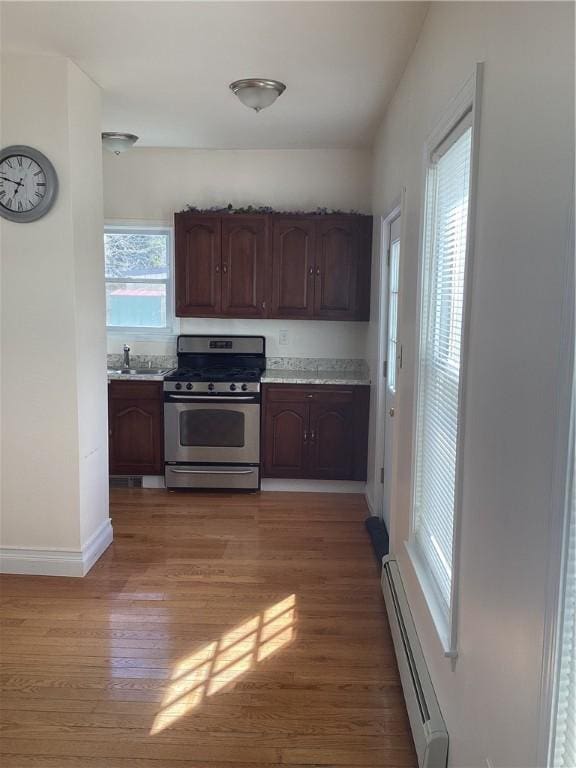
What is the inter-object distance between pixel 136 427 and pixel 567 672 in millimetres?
4040

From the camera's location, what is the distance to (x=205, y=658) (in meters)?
2.58

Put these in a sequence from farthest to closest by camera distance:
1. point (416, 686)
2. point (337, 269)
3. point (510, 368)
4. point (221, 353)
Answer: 1. point (221, 353)
2. point (337, 269)
3. point (416, 686)
4. point (510, 368)

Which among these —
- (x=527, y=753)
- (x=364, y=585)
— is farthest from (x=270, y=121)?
(x=527, y=753)

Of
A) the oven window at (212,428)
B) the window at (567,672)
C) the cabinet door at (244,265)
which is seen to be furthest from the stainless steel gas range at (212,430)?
the window at (567,672)

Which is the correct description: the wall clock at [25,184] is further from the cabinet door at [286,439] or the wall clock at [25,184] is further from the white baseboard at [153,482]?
the white baseboard at [153,482]

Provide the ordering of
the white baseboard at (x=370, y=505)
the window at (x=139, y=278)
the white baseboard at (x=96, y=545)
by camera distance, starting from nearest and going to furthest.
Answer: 1. the white baseboard at (x=96, y=545)
2. the white baseboard at (x=370, y=505)
3. the window at (x=139, y=278)

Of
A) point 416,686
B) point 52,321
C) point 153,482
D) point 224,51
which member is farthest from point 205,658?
point 224,51

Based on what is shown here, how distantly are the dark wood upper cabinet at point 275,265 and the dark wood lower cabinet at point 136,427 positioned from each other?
796 millimetres

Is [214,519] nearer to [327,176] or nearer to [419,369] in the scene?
[419,369]

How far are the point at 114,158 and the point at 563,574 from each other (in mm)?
4940

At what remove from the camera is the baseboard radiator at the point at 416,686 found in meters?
1.81

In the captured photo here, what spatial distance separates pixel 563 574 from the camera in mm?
1041

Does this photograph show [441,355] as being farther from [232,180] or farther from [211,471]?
[232,180]

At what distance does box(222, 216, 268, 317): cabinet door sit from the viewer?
4.75 metres
